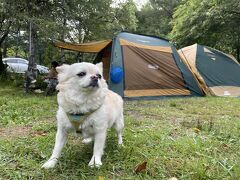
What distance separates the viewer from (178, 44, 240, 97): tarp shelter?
30.8ft

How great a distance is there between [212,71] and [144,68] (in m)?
2.50

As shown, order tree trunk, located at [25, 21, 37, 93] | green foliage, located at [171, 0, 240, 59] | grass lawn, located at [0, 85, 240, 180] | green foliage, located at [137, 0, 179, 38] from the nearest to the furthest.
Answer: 1. grass lawn, located at [0, 85, 240, 180]
2. tree trunk, located at [25, 21, 37, 93]
3. green foliage, located at [171, 0, 240, 59]
4. green foliage, located at [137, 0, 179, 38]

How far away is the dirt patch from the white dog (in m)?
1.26

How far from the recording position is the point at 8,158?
287 cm

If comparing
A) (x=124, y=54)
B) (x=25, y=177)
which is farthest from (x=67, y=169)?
(x=124, y=54)

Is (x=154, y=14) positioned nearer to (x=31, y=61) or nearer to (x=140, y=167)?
(x=31, y=61)

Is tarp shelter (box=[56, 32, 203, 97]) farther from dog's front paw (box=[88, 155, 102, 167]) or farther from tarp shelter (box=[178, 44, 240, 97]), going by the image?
dog's front paw (box=[88, 155, 102, 167])

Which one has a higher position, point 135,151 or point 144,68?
point 144,68

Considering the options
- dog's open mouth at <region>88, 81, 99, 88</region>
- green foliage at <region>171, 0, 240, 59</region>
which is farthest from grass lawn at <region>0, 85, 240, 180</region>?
green foliage at <region>171, 0, 240, 59</region>

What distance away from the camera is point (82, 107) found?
268cm

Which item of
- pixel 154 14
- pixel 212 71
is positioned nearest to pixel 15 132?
pixel 212 71

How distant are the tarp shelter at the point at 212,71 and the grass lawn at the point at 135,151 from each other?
4.60m

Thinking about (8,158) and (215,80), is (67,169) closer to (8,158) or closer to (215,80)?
(8,158)

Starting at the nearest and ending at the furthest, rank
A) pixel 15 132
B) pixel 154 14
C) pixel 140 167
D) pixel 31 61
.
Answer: pixel 140 167, pixel 15 132, pixel 31 61, pixel 154 14
